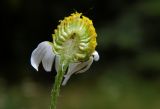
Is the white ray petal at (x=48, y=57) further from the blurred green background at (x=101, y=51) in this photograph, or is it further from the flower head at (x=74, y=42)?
the blurred green background at (x=101, y=51)

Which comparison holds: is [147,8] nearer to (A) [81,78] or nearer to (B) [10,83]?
(A) [81,78]

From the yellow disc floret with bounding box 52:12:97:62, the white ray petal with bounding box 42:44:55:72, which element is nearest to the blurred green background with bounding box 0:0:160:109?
the white ray petal with bounding box 42:44:55:72

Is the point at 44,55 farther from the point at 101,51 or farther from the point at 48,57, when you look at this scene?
the point at 101,51

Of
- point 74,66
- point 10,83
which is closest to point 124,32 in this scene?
point 10,83

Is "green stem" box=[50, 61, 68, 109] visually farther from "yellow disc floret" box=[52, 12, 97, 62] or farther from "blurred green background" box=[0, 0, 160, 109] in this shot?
"blurred green background" box=[0, 0, 160, 109]

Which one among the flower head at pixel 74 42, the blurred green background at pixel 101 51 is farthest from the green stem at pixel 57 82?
the blurred green background at pixel 101 51
